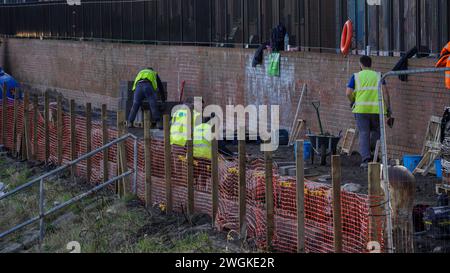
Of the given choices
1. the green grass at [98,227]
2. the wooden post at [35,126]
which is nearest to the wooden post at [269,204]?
the green grass at [98,227]

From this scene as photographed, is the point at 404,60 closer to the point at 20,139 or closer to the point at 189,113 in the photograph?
the point at 189,113

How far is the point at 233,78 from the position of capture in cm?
2805

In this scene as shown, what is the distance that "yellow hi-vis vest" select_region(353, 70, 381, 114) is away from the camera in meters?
19.1

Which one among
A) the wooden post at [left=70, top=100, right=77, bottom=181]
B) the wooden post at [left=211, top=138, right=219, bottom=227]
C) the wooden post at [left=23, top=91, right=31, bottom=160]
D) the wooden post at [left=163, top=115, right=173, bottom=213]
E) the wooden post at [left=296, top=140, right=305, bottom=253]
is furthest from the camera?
the wooden post at [left=23, top=91, right=31, bottom=160]

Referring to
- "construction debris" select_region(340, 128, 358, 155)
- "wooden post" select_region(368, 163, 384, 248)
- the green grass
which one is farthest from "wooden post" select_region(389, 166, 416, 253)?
"construction debris" select_region(340, 128, 358, 155)

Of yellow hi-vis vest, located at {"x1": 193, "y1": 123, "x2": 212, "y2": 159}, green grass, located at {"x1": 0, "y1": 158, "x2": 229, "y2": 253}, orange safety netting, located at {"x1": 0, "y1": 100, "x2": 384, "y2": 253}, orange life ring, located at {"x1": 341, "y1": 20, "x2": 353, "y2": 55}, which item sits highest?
orange life ring, located at {"x1": 341, "y1": 20, "x2": 353, "y2": 55}

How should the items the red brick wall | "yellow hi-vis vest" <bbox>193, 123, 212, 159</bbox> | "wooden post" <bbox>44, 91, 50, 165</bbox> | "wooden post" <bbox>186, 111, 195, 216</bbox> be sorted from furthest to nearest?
"wooden post" <bbox>44, 91, 50, 165</bbox> → the red brick wall → "yellow hi-vis vest" <bbox>193, 123, 212, 159</bbox> → "wooden post" <bbox>186, 111, 195, 216</bbox>

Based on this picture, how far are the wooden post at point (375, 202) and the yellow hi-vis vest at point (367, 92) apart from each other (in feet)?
25.1

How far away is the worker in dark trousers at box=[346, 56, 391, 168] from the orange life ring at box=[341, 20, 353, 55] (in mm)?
2552

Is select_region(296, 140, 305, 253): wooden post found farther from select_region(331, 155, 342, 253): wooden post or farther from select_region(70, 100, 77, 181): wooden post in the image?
select_region(70, 100, 77, 181): wooden post

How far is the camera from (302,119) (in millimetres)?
23953

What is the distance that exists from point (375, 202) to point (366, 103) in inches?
309

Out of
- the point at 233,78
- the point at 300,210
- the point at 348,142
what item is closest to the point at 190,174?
the point at 300,210

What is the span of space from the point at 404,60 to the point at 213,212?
5.52 metres
